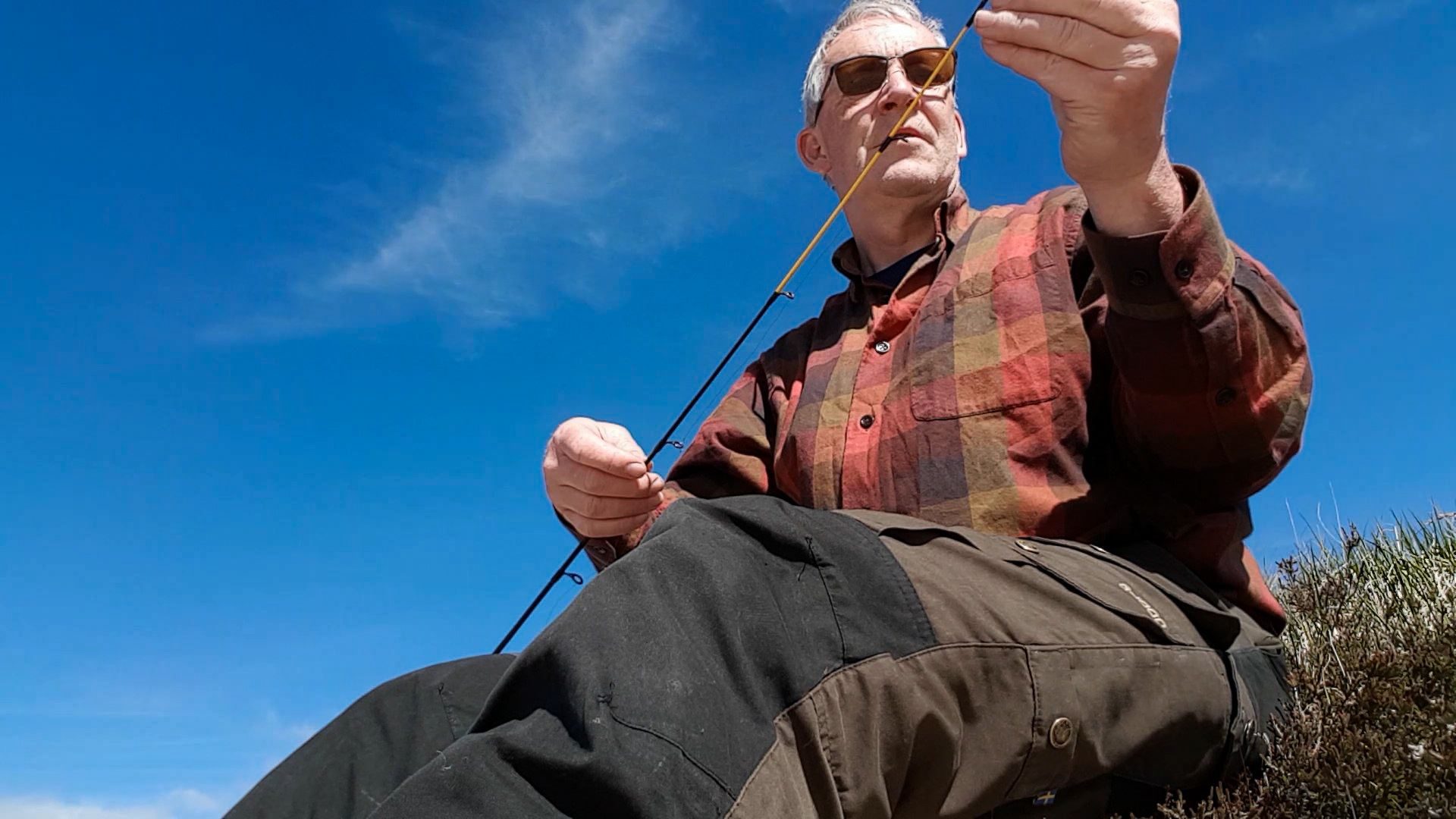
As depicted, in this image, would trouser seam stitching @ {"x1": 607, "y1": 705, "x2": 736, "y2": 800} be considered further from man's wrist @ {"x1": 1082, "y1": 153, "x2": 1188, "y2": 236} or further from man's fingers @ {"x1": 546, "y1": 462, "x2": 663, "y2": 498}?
man's fingers @ {"x1": 546, "y1": 462, "x2": 663, "y2": 498}

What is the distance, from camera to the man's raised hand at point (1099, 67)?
2.16 m

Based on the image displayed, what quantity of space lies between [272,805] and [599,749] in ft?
4.44

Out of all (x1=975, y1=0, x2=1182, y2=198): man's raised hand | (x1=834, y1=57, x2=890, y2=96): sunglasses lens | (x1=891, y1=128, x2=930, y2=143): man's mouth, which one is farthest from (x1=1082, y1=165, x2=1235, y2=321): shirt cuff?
(x1=834, y1=57, x2=890, y2=96): sunglasses lens

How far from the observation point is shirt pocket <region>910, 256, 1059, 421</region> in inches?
112

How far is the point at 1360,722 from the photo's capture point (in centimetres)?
249

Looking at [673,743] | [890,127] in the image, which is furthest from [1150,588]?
[890,127]

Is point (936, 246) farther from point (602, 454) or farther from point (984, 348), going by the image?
point (602, 454)

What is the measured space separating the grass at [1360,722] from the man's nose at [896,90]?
211 cm

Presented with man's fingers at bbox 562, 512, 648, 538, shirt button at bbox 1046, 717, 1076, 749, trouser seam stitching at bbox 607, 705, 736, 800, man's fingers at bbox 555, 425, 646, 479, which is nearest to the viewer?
trouser seam stitching at bbox 607, 705, 736, 800

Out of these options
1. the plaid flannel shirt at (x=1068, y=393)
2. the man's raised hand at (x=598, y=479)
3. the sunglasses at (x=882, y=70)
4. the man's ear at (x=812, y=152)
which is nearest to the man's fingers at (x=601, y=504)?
the man's raised hand at (x=598, y=479)

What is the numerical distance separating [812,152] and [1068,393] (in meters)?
2.47

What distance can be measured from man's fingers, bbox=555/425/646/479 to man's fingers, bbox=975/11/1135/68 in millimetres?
1401

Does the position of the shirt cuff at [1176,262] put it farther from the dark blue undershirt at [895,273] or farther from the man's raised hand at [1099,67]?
the dark blue undershirt at [895,273]

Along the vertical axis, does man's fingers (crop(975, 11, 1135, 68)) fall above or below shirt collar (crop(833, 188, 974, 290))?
below
